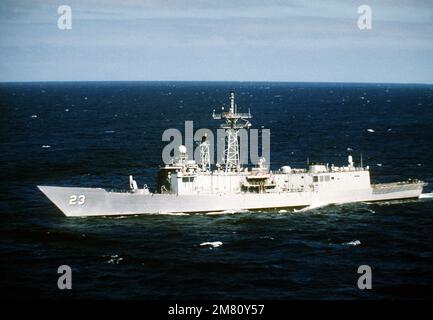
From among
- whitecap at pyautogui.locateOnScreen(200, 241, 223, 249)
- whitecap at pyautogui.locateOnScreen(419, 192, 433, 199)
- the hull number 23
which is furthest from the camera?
whitecap at pyautogui.locateOnScreen(419, 192, 433, 199)

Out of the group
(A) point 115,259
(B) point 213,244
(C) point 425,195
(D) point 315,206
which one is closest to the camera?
(A) point 115,259

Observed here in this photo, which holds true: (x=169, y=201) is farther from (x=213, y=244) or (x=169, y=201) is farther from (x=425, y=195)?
(x=425, y=195)

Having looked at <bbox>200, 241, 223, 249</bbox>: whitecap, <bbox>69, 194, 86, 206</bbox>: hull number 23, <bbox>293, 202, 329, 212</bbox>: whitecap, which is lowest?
<bbox>200, 241, 223, 249</bbox>: whitecap

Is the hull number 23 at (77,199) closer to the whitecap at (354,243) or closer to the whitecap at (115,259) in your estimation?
the whitecap at (115,259)

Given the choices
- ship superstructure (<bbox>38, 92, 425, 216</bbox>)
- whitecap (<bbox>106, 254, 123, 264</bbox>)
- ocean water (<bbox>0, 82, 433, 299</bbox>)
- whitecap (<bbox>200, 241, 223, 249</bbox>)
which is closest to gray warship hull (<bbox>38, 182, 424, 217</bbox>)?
ship superstructure (<bbox>38, 92, 425, 216</bbox>)

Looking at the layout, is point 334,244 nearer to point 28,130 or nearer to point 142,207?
point 142,207

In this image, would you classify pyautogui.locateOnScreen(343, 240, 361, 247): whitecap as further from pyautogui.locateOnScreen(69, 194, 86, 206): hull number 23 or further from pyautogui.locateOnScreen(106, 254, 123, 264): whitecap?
pyautogui.locateOnScreen(69, 194, 86, 206): hull number 23

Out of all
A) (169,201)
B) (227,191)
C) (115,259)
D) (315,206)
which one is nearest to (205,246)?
(115,259)
